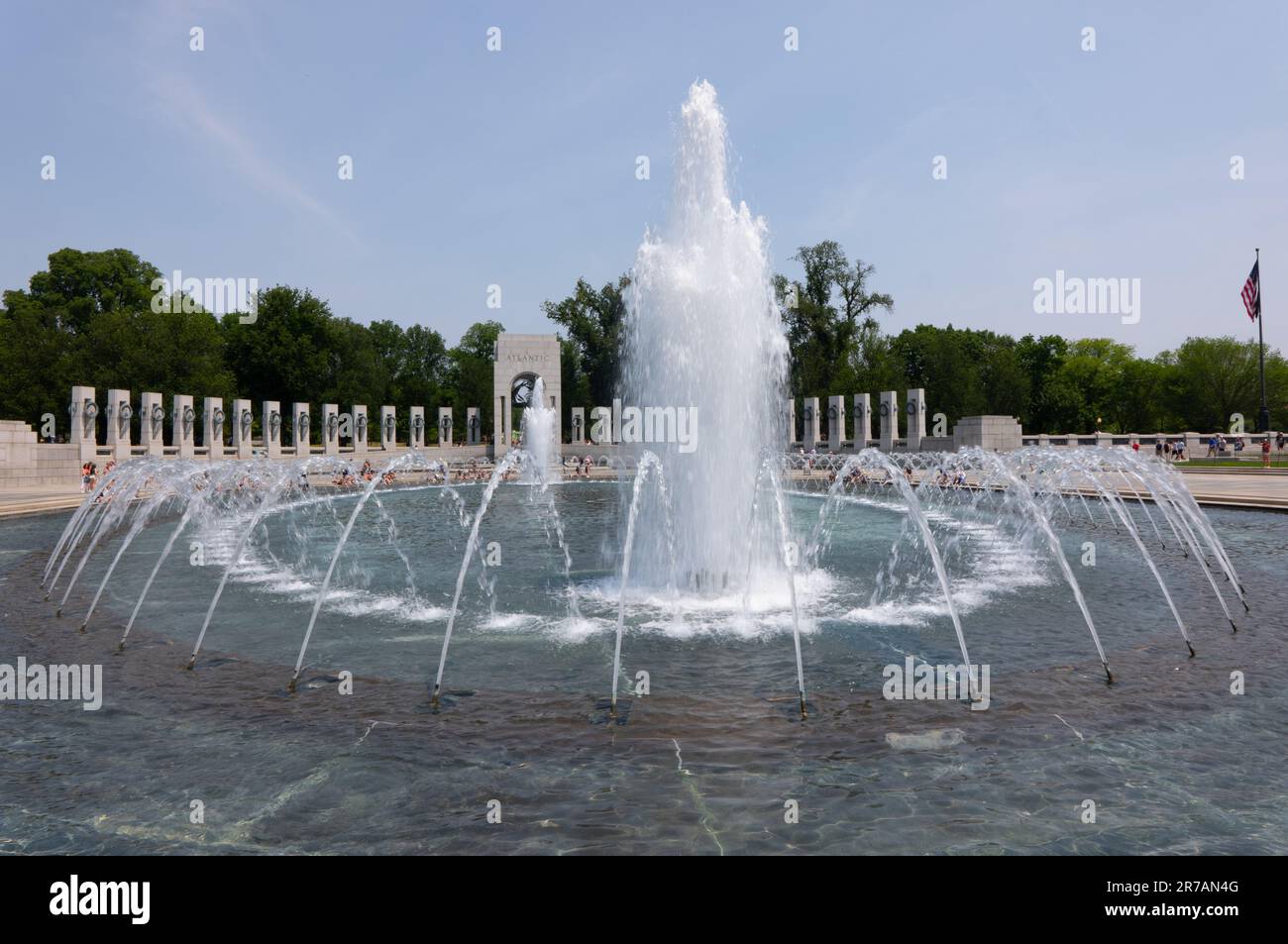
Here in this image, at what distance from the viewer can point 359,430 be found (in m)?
67.9

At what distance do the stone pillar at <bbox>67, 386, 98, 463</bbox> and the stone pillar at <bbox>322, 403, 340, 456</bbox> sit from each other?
1658 centimetres

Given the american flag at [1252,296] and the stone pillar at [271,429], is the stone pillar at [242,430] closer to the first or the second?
the stone pillar at [271,429]

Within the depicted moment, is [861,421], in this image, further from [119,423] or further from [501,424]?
[119,423]

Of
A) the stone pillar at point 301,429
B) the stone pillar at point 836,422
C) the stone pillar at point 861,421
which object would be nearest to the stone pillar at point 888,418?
the stone pillar at point 861,421

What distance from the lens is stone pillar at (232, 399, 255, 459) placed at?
173 ft

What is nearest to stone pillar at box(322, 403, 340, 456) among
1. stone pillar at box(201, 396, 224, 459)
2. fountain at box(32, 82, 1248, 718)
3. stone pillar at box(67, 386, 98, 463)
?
stone pillar at box(201, 396, 224, 459)

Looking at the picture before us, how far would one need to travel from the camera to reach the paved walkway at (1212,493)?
82.3 ft

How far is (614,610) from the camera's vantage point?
1174 cm

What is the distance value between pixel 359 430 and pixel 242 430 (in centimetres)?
1116

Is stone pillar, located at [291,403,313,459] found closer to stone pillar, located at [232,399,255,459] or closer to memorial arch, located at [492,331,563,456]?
stone pillar, located at [232,399,255,459]

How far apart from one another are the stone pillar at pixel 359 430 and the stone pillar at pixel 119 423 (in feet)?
57.5
